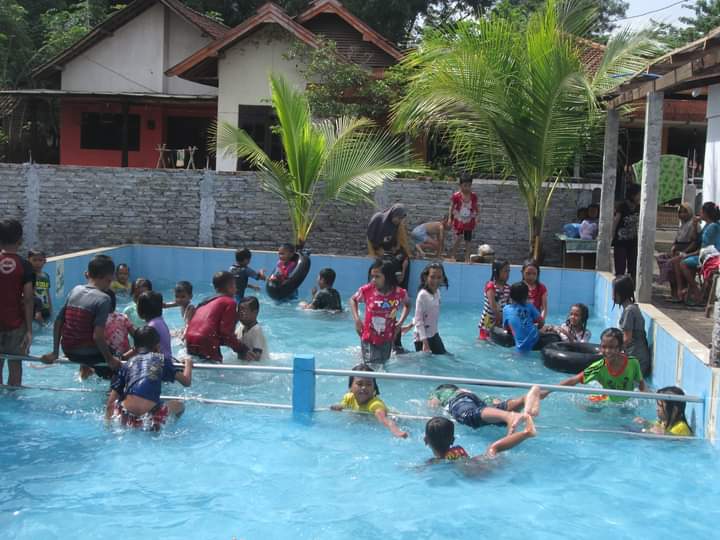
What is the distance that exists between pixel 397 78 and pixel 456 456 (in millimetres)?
13925

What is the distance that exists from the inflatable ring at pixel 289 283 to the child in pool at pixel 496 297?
11.7 feet

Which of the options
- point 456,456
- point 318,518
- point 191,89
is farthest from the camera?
point 191,89

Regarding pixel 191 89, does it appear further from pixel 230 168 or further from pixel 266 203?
pixel 266 203

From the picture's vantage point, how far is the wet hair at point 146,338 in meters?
7.33

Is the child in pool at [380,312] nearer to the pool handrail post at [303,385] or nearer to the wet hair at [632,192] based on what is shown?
the pool handrail post at [303,385]

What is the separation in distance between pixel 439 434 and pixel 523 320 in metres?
4.60

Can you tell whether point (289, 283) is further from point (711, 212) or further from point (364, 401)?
point (364, 401)

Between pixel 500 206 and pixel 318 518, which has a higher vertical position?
pixel 500 206

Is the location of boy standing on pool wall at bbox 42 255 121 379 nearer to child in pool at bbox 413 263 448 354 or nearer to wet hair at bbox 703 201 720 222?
child in pool at bbox 413 263 448 354

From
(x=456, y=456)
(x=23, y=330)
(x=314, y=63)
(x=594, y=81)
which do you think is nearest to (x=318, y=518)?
(x=456, y=456)

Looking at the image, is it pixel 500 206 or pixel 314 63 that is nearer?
pixel 500 206

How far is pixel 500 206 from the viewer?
17.4 metres

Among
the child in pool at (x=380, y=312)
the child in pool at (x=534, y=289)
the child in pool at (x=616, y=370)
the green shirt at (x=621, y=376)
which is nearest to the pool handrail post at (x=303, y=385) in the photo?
the child in pool at (x=380, y=312)

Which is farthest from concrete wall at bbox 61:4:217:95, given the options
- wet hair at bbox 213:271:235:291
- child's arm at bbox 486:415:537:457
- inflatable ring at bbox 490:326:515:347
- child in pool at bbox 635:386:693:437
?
child's arm at bbox 486:415:537:457
